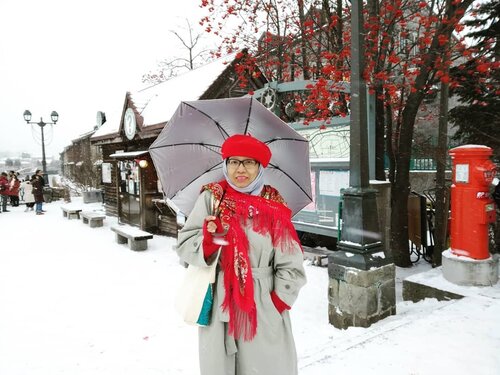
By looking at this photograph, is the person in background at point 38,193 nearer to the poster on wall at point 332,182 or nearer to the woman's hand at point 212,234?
the poster on wall at point 332,182

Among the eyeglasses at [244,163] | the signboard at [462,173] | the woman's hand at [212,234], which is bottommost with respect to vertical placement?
the woman's hand at [212,234]

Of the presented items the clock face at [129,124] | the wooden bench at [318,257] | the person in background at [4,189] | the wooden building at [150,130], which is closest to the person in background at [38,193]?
the person in background at [4,189]

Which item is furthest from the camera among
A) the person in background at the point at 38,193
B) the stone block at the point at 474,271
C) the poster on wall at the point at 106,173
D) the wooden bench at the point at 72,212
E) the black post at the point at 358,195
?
the person in background at the point at 38,193

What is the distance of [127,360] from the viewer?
3.94 meters

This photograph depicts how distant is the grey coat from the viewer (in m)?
2.21

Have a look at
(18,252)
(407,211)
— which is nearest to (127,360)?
(407,211)

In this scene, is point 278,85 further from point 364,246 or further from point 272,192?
point 272,192

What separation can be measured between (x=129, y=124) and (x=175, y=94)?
2087 mm

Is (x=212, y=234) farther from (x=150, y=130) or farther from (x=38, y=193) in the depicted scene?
(x=38, y=193)

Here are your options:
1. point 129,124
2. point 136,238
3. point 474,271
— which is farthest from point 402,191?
point 129,124

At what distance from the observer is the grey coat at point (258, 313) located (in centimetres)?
221

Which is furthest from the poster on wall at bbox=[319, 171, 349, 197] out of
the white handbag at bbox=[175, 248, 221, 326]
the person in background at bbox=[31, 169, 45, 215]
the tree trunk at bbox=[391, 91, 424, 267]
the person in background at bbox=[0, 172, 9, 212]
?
the person in background at bbox=[0, 172, 9, 212]

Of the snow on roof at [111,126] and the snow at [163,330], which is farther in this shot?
the snow on roof at [111,126]

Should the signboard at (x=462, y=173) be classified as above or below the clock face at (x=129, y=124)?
below
